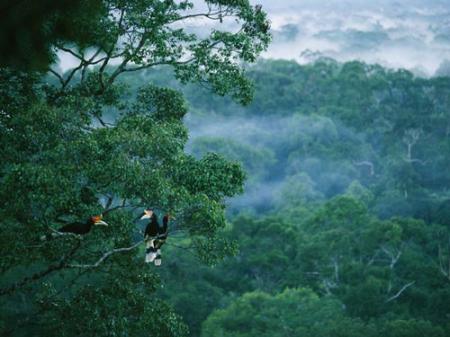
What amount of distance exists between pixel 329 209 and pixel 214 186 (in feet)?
76.3

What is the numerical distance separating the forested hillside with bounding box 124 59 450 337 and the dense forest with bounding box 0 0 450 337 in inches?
3.5

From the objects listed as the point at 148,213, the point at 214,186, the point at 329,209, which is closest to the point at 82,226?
the point at 148,213

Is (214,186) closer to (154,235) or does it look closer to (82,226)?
(154,235)

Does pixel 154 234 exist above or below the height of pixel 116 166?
below

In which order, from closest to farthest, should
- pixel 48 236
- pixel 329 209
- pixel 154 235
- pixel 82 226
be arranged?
pixel 82 226, pixel 154 235, pixel 48 236, pixel 329 209

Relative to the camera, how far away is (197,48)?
8.68 meters

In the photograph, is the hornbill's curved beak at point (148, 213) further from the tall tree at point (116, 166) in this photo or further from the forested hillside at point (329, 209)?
the forested hillside at point (329, 209)

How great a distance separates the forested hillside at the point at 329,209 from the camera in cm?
2295

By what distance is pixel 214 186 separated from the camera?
7668mm

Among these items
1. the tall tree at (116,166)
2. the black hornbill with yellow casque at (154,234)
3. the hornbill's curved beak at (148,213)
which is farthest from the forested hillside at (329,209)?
the hornbill's curved beak at (148,213)

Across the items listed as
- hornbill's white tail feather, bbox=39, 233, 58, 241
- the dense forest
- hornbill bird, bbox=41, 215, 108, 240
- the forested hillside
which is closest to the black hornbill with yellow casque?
the dense forest

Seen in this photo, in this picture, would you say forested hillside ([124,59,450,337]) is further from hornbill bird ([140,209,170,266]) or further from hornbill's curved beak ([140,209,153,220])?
hornbill's curved beak ([140,209,153,220])

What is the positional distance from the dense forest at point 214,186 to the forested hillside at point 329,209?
0.09m

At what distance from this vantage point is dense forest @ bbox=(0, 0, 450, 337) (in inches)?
273
